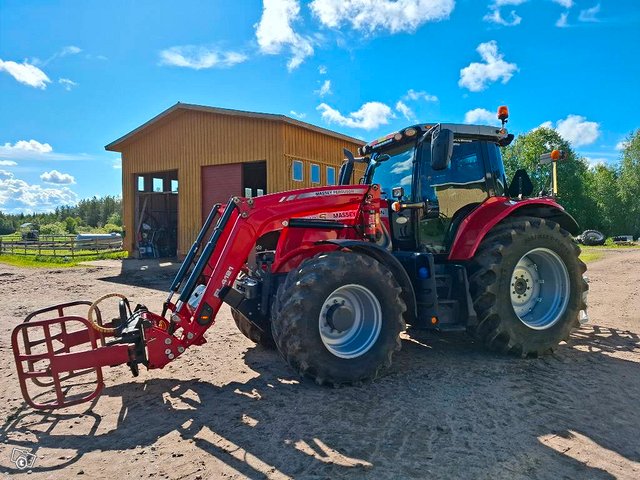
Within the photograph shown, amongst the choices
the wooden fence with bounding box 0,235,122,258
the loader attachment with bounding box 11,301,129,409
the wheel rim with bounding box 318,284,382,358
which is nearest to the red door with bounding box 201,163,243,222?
the wooden fence with bounding box 0,235,122,258

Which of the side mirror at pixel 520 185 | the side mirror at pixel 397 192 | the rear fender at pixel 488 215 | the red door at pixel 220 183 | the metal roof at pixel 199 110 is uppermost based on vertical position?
the metal roof at pixel 199 110

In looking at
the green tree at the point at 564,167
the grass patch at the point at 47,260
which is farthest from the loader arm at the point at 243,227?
the green tree at the point at 564,167

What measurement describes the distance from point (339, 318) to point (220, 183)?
1316 centimetres

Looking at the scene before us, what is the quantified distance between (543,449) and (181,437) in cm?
265

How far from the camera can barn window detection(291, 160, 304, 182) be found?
1535 centimetres

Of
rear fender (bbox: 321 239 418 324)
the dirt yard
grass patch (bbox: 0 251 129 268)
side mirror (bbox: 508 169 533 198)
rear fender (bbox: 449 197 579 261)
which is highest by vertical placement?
side mirror (bbox: 508 169 533 198)

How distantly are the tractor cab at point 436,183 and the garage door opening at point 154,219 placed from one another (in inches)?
608

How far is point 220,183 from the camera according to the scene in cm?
1650

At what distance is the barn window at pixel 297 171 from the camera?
15.4 metres

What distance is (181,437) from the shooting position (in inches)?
132

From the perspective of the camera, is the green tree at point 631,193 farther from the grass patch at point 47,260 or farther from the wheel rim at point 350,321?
the wheel rim at point 350,321

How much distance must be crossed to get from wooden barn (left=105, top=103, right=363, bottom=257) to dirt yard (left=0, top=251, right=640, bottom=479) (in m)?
10.5

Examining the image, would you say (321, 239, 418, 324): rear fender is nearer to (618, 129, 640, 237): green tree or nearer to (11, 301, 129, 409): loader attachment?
(11, 301, 129, 409): loader attachment

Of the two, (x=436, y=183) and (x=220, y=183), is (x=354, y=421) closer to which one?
(x=436, y=183)
